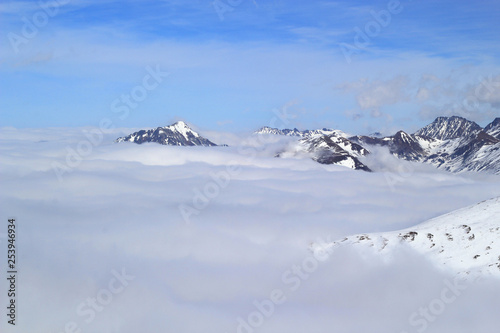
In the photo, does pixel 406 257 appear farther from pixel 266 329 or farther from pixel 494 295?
pixel 266 329

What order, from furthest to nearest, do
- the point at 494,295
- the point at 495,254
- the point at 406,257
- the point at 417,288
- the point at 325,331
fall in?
the point at 406,257, the point at 417,288, the point at 325,331, the point at 495,254, the point at 494,295

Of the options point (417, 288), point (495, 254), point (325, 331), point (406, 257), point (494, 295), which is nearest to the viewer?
point (494, 295)

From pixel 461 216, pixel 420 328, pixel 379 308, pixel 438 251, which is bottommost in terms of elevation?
pixel 420 328

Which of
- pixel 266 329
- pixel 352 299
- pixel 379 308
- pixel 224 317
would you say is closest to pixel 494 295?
pixel 379 308

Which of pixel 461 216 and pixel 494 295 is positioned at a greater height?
pixel 461 216

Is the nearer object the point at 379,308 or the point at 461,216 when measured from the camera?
the point at 379,308

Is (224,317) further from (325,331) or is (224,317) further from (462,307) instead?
(462,307)
